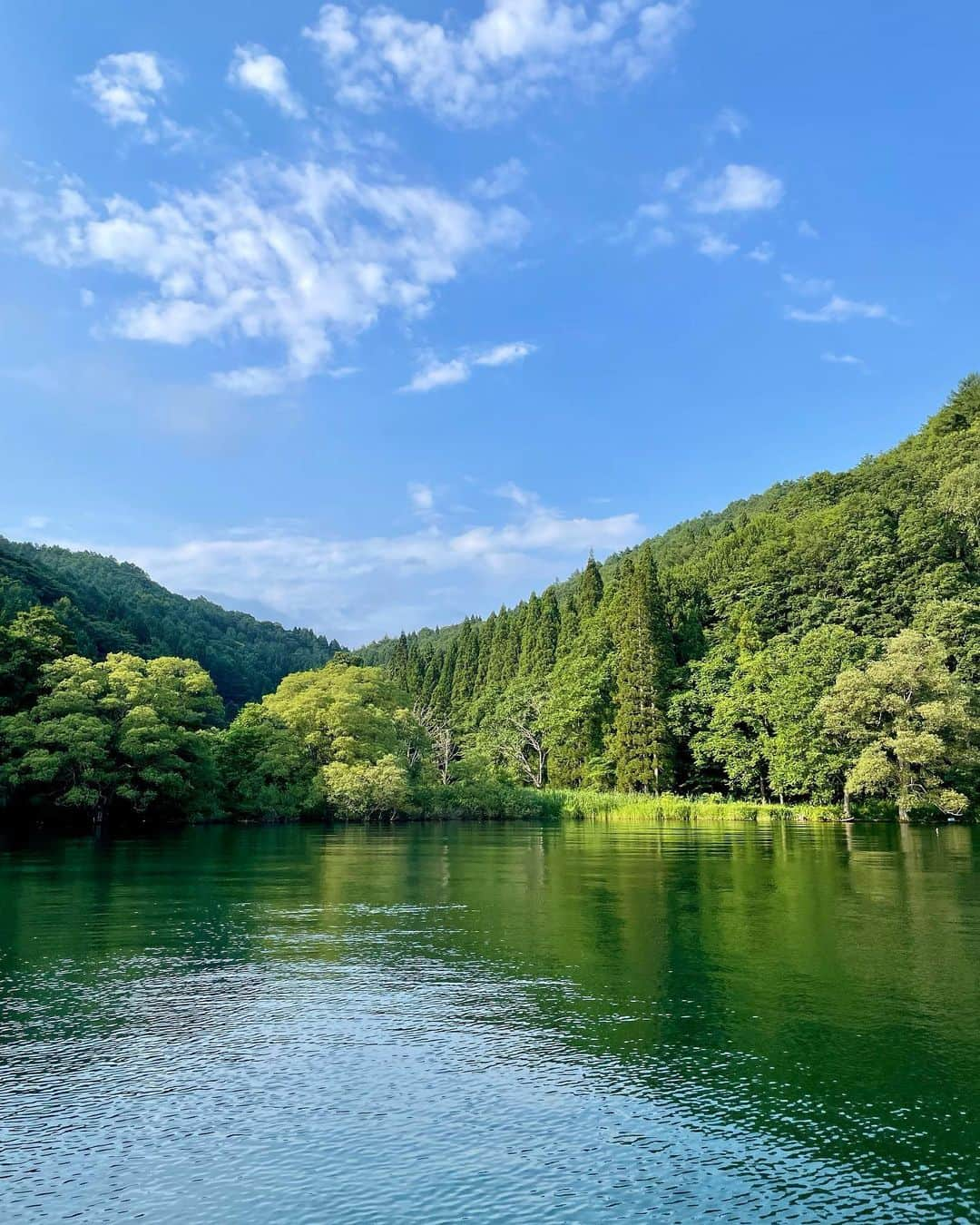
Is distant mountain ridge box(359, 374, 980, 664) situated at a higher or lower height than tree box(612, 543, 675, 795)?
higher

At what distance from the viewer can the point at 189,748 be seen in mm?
55281

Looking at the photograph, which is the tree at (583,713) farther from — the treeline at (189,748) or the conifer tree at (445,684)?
the conifer tree at (445,684)

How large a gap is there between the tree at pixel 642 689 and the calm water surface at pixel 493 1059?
48.0 m

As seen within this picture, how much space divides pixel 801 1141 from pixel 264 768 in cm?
5571

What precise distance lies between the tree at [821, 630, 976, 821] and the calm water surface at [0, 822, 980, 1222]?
3132 cm

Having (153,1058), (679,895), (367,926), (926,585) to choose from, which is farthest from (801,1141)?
(926,585)

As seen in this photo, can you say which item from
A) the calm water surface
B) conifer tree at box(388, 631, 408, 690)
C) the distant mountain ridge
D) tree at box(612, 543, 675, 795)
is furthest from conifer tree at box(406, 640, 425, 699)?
the calm water surface

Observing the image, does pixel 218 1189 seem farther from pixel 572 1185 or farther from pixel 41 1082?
pixel 41 1082

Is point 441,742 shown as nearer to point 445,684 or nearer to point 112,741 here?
point 445,684

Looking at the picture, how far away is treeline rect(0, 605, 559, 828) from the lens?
50312 mm

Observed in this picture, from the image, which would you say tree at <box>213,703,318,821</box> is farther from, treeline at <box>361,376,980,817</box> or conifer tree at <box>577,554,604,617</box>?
conifer tree at <box>577,554,604,617</box>

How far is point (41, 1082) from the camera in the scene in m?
9.24

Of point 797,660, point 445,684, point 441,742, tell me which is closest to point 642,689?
point 797,660

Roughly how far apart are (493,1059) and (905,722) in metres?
47.8
